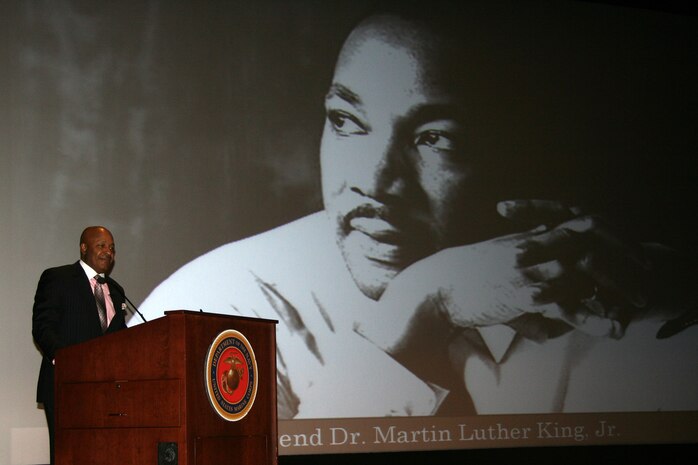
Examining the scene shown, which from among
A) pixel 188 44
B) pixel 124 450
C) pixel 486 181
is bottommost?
pixel 124 450

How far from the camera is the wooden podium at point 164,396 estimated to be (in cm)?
313

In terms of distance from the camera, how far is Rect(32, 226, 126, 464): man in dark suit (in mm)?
3746

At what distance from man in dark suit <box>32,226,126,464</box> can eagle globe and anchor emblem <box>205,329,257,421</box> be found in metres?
0.58

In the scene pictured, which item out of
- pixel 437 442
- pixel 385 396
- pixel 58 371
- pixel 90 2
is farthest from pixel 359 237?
pixel 58 371

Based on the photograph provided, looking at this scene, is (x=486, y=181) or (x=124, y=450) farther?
(x=486, y=181)

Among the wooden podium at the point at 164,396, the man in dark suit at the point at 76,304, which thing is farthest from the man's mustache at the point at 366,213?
the wooden podium at the point at 164,396

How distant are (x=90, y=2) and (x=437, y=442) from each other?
3189mm

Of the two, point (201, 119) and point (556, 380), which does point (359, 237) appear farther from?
point (556, 380)

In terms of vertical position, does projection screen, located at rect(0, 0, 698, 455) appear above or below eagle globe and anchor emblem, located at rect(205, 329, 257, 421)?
above

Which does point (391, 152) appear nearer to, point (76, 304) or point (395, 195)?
point (395, 195)

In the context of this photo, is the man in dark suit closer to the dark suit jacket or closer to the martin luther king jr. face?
the dark suit jacket

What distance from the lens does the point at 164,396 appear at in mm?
3146

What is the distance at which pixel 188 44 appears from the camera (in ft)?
17.5

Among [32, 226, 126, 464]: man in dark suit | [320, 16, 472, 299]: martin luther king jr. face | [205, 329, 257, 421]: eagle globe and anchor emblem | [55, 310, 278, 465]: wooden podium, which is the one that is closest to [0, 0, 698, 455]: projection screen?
[320, 16, 472, 299]: martin luther king jr. face
